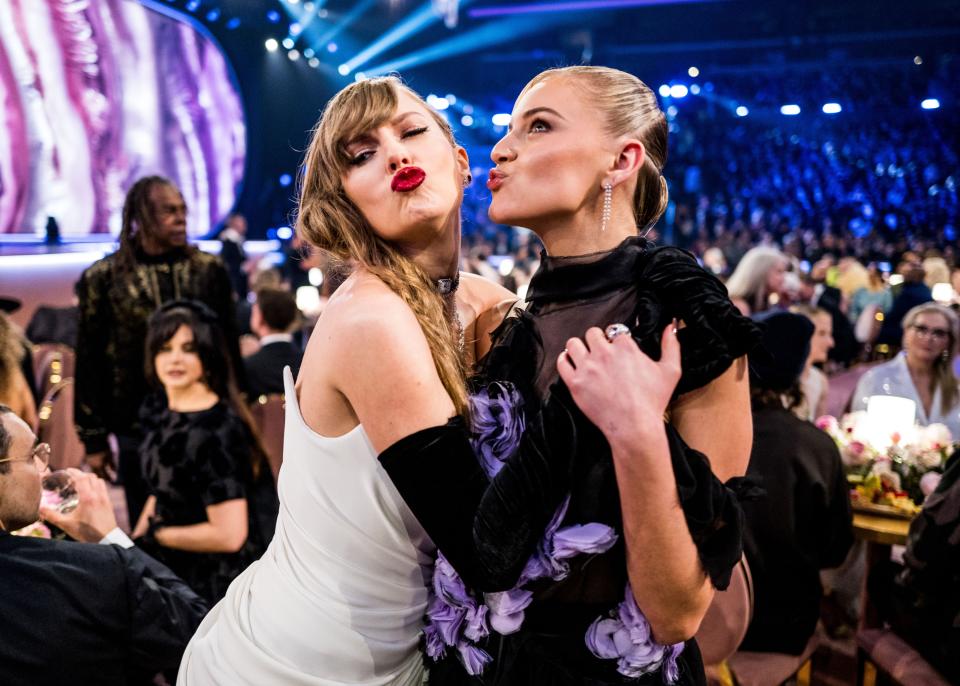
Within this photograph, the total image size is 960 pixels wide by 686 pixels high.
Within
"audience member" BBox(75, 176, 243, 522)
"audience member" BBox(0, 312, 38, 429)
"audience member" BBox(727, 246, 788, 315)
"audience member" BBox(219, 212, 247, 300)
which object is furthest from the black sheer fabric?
"audience member" BBox(219, 212, 247, 300)

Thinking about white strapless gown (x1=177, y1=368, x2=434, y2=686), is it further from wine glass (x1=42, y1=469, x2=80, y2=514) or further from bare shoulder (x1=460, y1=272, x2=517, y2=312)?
wine glass (x1=42, y1=469, x2=80, y2=514)

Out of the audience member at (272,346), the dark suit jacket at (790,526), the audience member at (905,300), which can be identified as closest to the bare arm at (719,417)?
the dark suit jacket at (790,526)

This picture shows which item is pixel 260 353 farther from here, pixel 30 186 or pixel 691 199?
pixel 691 199

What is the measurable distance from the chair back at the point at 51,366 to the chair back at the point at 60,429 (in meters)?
0.16

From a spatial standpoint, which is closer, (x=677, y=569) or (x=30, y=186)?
(x=677, y=569)

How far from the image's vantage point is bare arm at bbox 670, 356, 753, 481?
46.4 inches

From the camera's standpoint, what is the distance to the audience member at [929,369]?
4484 mm

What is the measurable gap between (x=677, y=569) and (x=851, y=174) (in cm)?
1912

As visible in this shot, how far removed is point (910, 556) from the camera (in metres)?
2.44

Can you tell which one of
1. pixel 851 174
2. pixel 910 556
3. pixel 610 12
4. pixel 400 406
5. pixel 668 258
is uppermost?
pixel 610 12

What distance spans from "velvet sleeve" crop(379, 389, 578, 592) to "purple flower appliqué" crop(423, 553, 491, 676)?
64mm

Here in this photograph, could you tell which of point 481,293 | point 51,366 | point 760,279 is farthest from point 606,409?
point 760,279

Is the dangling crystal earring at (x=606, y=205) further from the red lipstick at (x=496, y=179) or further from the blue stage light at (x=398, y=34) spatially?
the blue stage light at (x=398, y=34)

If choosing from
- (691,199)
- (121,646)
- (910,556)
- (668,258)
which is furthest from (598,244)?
(691,199)
